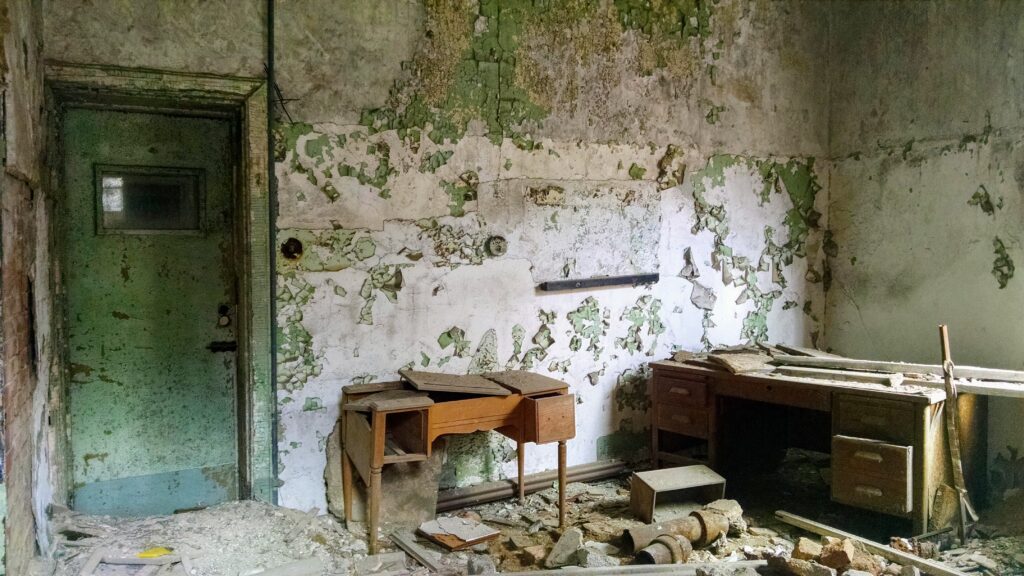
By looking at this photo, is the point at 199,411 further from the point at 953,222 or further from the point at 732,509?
the point at 953,222

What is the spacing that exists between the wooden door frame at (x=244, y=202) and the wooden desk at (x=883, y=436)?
2.59m

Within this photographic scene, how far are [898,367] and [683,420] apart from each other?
124cm

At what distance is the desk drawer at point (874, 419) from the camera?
3.61m

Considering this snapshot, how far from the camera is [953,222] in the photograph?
15.4ft

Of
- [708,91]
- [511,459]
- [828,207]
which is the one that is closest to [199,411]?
[511,459]

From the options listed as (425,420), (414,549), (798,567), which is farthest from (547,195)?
(798,567)

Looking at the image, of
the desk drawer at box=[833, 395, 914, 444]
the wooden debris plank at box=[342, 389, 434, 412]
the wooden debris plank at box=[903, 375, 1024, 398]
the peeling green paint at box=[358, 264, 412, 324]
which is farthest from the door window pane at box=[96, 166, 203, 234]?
the wooden debris plank at box=[903, 375, 1024, 398]

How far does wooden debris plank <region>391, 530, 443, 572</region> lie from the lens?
335cm

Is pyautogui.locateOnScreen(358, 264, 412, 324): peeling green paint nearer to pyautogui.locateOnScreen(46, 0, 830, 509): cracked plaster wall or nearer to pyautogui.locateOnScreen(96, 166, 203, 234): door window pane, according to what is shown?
pyautogui.locateOnScreen(46, 0, 830, 509): cracked plaster wall

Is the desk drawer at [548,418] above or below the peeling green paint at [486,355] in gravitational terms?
below

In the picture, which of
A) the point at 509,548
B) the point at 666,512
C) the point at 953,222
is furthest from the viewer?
the point at 953,222

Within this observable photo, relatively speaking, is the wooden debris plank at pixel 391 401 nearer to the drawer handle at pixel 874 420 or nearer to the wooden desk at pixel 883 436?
the wooden desk at pixel 883 436

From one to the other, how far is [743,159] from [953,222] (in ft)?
4.50

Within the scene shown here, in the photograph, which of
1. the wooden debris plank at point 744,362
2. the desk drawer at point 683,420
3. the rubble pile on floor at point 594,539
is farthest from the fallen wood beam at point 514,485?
the wooden debris plank at point 744,362
